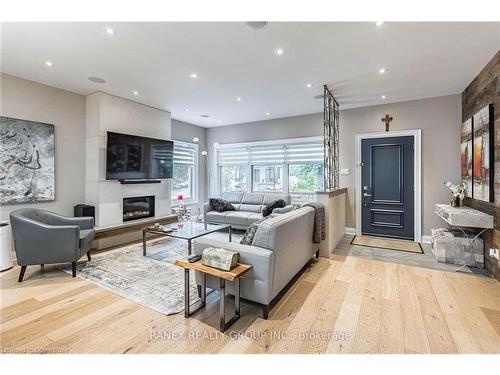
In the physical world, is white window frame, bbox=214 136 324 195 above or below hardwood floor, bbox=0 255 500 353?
above

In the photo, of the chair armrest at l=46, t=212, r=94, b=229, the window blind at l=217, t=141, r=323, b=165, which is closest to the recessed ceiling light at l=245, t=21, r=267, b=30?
the chair armrest at l=46, t=212, r=94, b=229

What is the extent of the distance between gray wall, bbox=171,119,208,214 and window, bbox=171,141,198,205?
0.48 feet

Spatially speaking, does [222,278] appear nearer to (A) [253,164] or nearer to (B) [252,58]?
(B) [252,58]

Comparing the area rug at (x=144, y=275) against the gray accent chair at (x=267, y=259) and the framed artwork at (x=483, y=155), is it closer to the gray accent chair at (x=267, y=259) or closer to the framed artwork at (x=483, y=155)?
the gray accent chair at (x=267, y=259)

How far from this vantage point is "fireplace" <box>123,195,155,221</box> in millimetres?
4891

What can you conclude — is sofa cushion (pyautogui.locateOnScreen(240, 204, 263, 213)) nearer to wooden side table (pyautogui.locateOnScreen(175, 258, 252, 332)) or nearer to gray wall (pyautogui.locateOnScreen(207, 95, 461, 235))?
gray wall (pyautogui.locateOnScreen(207, 95, 461, 235))

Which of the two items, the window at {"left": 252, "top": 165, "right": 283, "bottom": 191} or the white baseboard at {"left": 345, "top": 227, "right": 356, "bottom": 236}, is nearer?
the white baseboard at {"left": 345, "top": 227, "right": 356, "bottom": 236}

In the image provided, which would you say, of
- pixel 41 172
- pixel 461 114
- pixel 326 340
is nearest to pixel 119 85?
pixel 41 172

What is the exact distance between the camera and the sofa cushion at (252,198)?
6.03 m

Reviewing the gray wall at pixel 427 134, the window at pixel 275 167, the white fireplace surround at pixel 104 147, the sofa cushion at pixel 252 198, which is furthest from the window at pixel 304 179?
the white fireplace surround at pixel 104 147

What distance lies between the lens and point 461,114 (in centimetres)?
434

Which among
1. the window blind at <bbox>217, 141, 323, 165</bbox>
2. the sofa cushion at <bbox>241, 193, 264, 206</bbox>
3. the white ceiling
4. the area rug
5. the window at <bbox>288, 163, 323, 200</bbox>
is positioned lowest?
the area rug
